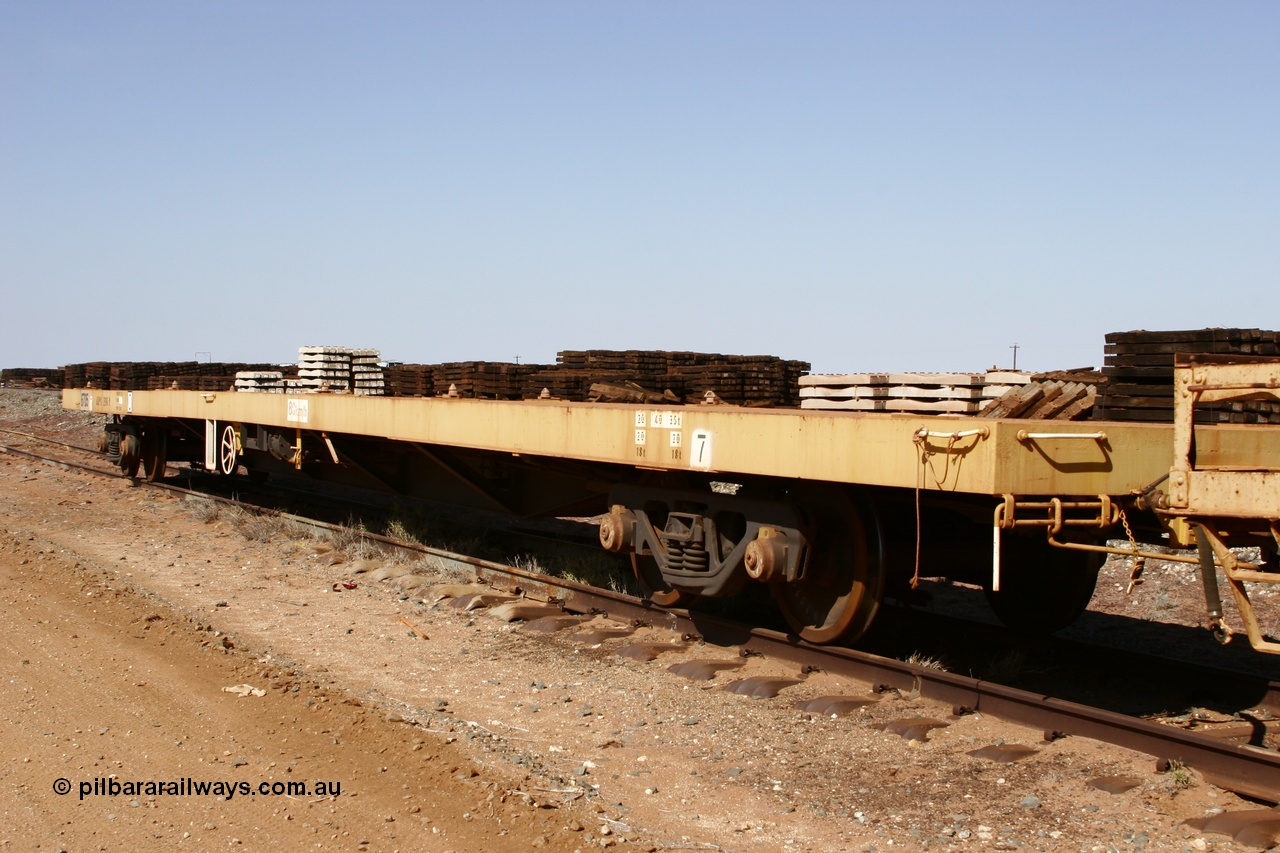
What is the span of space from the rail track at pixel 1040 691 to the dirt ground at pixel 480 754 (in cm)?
10

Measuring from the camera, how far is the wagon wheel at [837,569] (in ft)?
21.9

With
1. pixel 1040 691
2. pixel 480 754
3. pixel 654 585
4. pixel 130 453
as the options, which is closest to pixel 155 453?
pixel 130 453

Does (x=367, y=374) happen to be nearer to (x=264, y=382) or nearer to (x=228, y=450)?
(x=264, y=382)

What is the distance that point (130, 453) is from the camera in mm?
18172

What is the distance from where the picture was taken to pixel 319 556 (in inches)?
460

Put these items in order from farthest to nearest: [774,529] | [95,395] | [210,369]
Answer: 1. [95,395]
2. [210,369]
3. [774,529]

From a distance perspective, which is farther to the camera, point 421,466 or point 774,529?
point 421,466

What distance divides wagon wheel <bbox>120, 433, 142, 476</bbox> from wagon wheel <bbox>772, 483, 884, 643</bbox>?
46.8 ft

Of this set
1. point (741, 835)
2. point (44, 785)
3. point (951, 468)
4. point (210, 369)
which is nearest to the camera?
point (741, 835)

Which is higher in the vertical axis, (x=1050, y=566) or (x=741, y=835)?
(x=1050, y=566)

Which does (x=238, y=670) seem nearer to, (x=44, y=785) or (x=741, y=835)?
(x=44, y=785)

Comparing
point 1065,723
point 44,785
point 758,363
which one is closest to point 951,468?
point 1065,723

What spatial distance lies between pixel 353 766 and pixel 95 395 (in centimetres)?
1586

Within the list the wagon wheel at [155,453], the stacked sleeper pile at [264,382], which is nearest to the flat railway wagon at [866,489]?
the stacked sleeper pile at [264,382]
